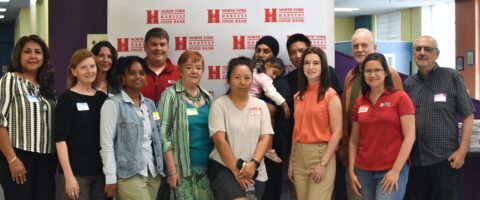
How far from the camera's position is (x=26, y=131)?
3.37 metres

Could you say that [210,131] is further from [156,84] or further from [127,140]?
[156,84]

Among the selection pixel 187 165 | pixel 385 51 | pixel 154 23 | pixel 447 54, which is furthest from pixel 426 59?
pixel 447 54

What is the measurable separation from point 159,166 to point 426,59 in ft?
6.09

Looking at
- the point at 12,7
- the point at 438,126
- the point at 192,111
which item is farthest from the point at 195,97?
the point at 12,7

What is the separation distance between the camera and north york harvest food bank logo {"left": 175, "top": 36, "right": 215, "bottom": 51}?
14.7ft

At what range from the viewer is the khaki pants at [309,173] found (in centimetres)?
352

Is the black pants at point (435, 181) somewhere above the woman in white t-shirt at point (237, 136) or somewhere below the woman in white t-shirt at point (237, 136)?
below

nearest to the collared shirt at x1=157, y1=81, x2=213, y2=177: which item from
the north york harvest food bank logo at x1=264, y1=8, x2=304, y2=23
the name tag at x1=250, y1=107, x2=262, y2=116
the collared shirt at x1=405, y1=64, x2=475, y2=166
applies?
the name tag at x1=250, y1=107, x2=262, y2=116

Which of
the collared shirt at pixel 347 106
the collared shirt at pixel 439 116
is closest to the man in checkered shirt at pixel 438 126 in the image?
→ the collared shirt at pixel 439 116

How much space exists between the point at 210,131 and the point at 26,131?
43.3 inches

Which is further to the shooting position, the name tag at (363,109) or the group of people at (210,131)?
the name tag at (363,109)

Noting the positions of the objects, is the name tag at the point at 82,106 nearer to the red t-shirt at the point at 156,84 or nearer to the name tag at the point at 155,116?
the name tag at the point at 155,116

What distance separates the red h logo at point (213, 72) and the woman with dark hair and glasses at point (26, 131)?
4.59ft

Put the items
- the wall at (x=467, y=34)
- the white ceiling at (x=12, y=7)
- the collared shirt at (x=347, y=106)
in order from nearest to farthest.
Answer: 1. the collared shirt at (x=347, y=106)
2. the wall at (x=467, y=34)
3. the white ceiling at (x=12, y=7)
